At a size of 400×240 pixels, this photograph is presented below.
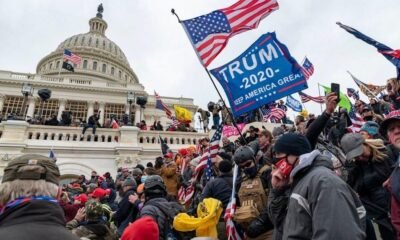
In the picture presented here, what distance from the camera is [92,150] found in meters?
15.2

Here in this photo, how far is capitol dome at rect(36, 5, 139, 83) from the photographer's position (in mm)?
57688

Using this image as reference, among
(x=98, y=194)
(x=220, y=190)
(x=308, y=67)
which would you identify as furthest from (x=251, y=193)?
(x=308, y=67)

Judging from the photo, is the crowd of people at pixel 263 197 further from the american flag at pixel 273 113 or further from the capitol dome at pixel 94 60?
the capitol dome at pixel 94 60

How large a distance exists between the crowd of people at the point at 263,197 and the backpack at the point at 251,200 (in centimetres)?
1

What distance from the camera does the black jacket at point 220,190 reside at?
4145mm

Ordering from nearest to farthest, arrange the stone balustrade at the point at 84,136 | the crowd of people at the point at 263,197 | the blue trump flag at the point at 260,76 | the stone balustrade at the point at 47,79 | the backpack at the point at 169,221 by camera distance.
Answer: the crowd of people at the point at 263,197 < the backpack at the point at 169,221 < the blue trump flag at the point at 260,76 < the stone balustrade at the point at 84,136 < the stone balustrade at the point at 47,79

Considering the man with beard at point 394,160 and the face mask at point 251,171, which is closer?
the man with beard at point 394,160

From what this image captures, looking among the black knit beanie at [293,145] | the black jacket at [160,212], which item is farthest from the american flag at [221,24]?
the black knit beanie at [293,145]

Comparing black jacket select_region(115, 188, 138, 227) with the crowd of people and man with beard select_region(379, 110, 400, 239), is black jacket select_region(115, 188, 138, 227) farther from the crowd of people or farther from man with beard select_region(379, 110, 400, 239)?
man with beard select_region(379, 110, 400, 239)

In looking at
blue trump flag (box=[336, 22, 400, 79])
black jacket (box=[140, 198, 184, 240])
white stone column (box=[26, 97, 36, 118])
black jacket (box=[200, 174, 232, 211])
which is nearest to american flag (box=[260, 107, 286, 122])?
blue trump flag (box=[336, 22, 400, 79])

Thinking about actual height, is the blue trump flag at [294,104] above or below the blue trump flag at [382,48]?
above

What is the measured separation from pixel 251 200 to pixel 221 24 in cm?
381

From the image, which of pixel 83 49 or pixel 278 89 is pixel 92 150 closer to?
pixel 278 89

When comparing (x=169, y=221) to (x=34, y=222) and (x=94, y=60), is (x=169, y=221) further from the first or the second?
(x=94, y=60)
